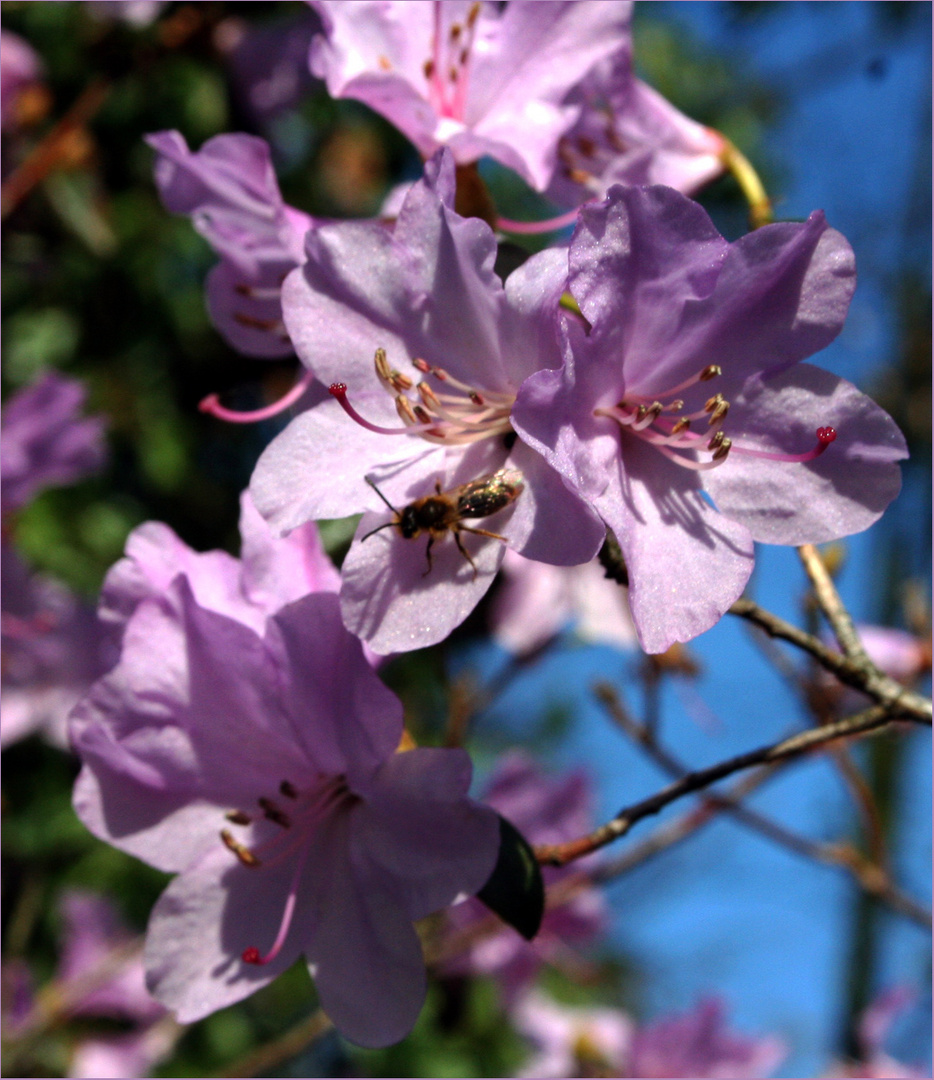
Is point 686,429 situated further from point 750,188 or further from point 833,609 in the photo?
point 750,188

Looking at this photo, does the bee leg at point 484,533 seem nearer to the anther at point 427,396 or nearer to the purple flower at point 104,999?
the anther at point 427,396

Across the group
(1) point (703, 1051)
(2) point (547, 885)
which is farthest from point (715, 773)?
(1) point (703, 1051)

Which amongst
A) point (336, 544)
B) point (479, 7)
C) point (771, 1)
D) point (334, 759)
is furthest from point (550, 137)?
point (771, 1)

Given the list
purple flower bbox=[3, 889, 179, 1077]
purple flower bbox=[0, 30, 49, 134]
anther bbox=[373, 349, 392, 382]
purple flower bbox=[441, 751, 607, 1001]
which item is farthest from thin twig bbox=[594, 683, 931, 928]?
purple flower bbox=[0, 30, 49, 134]

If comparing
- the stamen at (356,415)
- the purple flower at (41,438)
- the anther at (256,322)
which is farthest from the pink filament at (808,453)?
the purple flower at (41,438)

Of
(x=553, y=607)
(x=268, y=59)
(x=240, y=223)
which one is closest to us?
(x=240, y=223)

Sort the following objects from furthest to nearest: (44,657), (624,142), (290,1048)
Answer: (44,657), (290,1048), (624,142)

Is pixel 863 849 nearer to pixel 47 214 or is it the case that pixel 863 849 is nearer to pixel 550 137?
pixel 47 214
